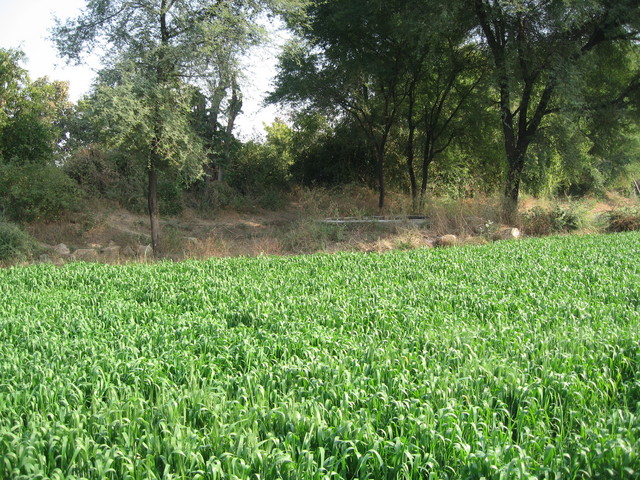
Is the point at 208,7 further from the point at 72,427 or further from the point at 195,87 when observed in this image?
the point at 72,427

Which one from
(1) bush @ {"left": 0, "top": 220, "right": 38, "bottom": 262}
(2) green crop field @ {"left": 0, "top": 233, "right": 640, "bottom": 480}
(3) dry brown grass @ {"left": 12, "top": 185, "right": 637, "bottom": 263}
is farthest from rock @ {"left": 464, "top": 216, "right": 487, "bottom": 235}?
(1) bush @ {"left": 0, "top": 220, "right": 38, "bottom": 262}

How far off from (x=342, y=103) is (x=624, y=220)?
11.7m

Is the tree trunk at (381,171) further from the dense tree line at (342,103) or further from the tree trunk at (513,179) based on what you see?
the tree trunk at (513,179)

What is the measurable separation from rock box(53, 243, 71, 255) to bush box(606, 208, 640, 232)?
1648 cm

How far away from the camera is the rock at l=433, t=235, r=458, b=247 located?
13440 millimetres

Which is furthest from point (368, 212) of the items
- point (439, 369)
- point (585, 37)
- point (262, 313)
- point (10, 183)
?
point (439, 369)

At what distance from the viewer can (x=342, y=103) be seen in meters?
21.8

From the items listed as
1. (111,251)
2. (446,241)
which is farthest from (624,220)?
(111,251)

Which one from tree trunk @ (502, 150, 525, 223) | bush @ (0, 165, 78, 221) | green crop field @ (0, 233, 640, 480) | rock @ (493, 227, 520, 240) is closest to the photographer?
green crop field @ (0, 233, 640, 480)

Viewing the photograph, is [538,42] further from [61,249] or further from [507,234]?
[61,249]

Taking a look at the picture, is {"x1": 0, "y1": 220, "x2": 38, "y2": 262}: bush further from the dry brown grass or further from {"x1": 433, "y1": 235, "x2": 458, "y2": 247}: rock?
{"x1": 433, "y1": 235, "x2": 458, "y2": 247}: rock

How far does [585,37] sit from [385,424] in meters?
17.8

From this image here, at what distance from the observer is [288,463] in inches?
94.0

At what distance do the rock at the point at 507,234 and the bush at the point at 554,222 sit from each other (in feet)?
4.03
